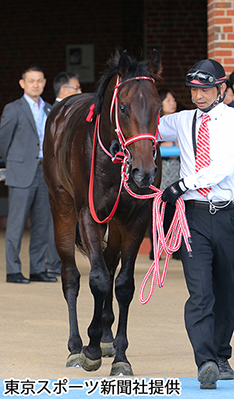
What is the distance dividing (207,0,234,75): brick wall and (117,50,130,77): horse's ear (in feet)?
12.8

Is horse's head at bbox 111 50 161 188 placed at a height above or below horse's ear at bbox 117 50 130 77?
below

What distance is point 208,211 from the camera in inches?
154

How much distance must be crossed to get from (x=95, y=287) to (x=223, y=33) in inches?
173

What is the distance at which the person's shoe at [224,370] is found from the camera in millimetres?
4055

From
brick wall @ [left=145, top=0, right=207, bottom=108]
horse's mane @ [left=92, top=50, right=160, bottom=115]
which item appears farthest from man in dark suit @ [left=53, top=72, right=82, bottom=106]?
brick wall @ [left=145, top=0, right=207, bottom=108]

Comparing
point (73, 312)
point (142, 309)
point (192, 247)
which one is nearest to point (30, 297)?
point (142, 309)

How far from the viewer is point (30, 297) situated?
657cm

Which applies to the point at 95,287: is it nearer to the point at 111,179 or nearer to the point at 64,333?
the point at 111,179

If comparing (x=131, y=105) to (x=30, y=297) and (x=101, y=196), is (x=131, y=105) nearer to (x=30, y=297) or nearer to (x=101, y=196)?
(x=101, y=196)

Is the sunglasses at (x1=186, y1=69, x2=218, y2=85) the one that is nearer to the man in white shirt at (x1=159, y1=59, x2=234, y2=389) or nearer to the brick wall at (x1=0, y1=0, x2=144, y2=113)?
the man in white shirt at (x1=159, y1=59, x2=234, y2=389)

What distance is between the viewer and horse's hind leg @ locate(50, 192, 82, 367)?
4.93m

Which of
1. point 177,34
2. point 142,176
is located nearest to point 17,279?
point 142,176

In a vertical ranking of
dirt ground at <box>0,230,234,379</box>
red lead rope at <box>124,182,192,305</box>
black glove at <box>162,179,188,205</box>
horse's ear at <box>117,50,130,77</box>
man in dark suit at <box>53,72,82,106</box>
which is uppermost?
horse's ear at <box>117,50,130,77</box>

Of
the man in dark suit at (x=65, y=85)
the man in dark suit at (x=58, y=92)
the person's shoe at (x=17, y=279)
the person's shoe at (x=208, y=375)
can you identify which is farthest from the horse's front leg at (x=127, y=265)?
the man in dark suit at (x=65, y=85)
